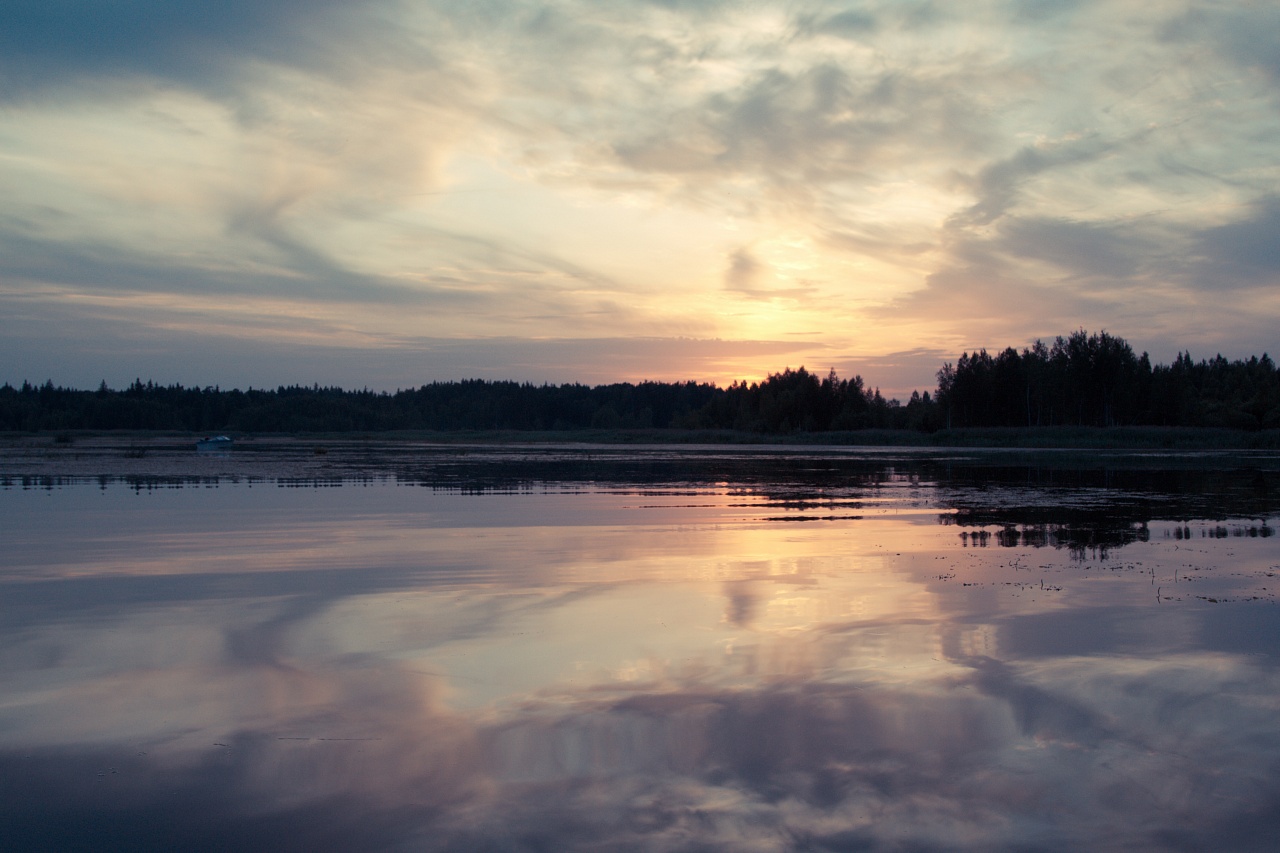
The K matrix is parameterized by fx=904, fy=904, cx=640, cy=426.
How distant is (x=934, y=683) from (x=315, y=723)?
522 centimetres

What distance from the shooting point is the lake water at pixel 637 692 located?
547 cm

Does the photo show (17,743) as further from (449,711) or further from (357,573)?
(357,573)

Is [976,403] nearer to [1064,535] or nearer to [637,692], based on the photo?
[1064,535]

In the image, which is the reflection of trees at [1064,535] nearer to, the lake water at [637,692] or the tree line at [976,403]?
the lake water at [637,692]

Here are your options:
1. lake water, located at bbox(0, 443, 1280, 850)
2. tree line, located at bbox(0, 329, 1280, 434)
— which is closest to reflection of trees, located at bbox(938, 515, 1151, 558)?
lake water, located at bbox(0, 443, 1280, 850)

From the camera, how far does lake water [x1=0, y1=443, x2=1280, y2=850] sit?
547 cm

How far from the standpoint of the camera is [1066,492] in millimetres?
29688

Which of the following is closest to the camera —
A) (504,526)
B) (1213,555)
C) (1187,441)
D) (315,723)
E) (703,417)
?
(315,723)

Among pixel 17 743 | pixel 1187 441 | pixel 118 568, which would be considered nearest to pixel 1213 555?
pixel 17 743

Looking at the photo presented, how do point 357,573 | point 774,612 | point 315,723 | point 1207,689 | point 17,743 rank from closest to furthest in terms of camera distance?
point 17,743 → point 315,723 → point 1207,689 → point 774,612 → point 357,573

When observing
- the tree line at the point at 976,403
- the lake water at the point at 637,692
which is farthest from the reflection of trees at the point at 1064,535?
the tree line at the point at 976,403

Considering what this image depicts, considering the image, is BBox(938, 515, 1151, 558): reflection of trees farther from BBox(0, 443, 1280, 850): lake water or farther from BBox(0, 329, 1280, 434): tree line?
BBox(0, 329, 1280, 434): tree line

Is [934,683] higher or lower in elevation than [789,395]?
lower

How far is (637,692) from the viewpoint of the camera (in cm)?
777
